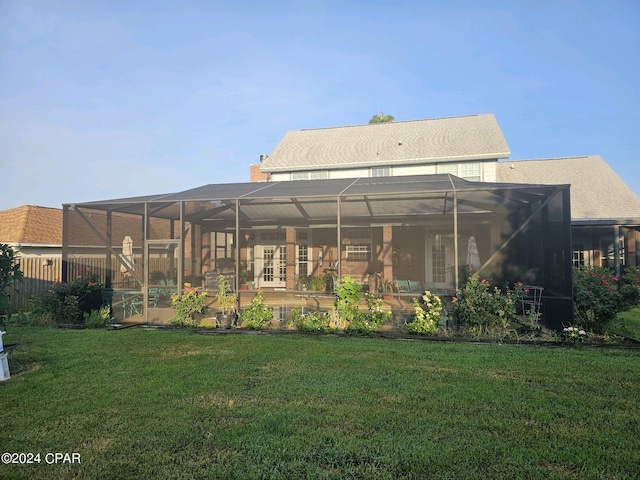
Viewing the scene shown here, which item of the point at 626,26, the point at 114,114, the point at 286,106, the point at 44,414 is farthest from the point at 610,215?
the point at 114,114

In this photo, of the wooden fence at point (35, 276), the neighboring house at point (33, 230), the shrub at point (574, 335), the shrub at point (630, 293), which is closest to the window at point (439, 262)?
the shrub at point (630, 293)

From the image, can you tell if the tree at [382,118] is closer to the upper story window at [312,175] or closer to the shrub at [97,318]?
the upper story window at [312,175]

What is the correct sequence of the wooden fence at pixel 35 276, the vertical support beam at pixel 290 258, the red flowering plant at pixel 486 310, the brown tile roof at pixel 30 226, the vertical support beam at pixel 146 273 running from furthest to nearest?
the brown tile roof at pixel 30 226, the vertical support beam at pixel 290 258, the wooden fence at pixel 35 276, the vertical support beam at pixel 146 273, the red flowering plant at pixel 486 310

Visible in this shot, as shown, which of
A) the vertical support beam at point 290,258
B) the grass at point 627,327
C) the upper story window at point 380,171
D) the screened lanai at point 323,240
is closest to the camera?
the grass at point 627,327

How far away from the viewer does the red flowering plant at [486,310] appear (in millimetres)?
7289

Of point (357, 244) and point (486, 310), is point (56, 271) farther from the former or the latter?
point (486, 310)

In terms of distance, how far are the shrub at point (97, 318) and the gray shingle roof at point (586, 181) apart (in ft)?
52.2

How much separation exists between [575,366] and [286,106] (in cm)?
1608

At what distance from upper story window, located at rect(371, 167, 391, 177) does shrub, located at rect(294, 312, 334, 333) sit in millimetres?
10985

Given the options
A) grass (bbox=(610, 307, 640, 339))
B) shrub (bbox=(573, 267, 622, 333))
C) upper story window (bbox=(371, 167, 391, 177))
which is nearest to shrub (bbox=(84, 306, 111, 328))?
shrub (bbox=(573, 267, 622, 333))

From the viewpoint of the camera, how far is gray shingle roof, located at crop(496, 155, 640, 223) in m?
15.0

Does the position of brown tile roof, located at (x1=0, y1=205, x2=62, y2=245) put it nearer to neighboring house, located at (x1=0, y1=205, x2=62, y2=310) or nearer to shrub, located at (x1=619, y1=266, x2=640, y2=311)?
neighboring house, located at (x1=0, y1=205, x2=62, y2=310)

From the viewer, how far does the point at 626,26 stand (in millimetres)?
10320

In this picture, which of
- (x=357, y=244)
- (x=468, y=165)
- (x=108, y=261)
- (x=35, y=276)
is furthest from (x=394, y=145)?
(x=35, y=276)
